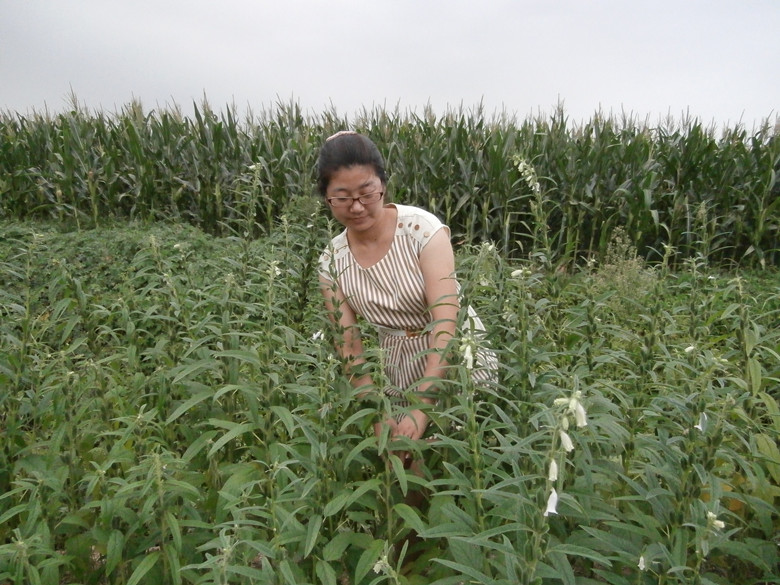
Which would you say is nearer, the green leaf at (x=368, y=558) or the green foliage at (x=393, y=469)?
the green foliage at (x=393, y=469)

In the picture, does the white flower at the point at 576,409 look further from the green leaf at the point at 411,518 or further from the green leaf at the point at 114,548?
the green leaf at the point at 114,548

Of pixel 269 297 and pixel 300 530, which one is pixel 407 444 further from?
pixel 269 297

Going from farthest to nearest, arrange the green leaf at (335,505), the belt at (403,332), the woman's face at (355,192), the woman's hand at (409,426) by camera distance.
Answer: the belt at (403,332)
the woman's face at (355,192)
the woman's hand at (409,426)
the green leaf at (335,505)

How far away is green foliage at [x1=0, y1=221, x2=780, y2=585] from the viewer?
1.80 metres

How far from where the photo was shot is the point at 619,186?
9.13m

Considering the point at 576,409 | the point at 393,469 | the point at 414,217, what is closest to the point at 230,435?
the point at 393,469

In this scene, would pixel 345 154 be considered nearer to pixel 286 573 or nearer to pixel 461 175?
pixel 286 573

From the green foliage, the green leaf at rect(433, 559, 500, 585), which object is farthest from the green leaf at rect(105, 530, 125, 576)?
Result: the green leaf at rect(433, 559, 500, 585)

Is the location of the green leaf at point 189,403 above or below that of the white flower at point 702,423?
below

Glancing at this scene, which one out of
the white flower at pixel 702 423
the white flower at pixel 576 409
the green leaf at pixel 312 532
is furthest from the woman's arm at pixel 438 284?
the white flower at pixel 576 409

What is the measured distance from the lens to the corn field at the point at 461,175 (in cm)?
906

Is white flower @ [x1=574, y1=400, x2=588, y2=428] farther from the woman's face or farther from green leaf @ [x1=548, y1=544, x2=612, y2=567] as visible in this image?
the woman's face

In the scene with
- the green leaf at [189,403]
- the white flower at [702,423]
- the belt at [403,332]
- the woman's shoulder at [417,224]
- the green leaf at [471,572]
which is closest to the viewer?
the green leaf at [471,572]

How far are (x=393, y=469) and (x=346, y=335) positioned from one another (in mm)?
785
